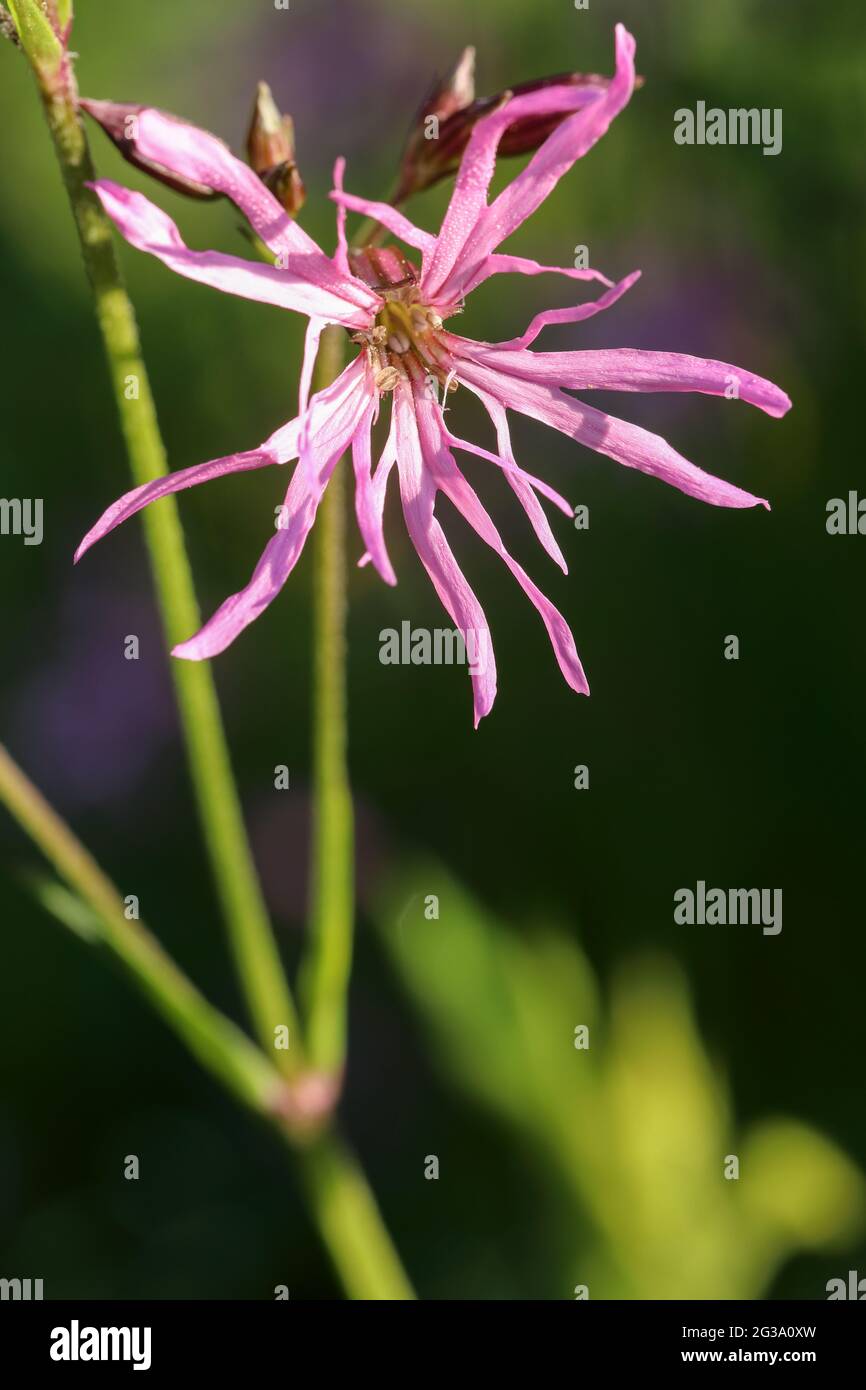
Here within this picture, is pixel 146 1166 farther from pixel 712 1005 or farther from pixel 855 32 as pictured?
pixel 855 32

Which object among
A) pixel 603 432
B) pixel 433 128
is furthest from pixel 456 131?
pixel 603 432

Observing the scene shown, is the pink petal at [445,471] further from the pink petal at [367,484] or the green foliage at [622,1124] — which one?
the green foliage at [622,1124]

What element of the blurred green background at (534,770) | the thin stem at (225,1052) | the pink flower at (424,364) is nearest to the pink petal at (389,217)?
the pink flower at (424,364)

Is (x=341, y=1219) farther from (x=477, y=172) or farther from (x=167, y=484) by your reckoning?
(x=477, y=172)

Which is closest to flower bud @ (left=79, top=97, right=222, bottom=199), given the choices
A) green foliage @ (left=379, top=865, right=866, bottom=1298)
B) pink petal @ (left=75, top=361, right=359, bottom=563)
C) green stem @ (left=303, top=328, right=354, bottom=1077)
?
pink petal @ (left=75, top=361, right=359, bottom=563)

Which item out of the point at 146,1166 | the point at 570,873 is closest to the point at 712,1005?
the point at 570,873

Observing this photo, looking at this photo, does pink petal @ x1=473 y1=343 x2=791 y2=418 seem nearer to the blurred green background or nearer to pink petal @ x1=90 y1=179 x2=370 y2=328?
pink petal @ x1=90 y1=179 x2=370 y2=328

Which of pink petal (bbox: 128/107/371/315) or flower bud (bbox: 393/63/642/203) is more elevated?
flower bud (bbox: 393/63/642/203)
